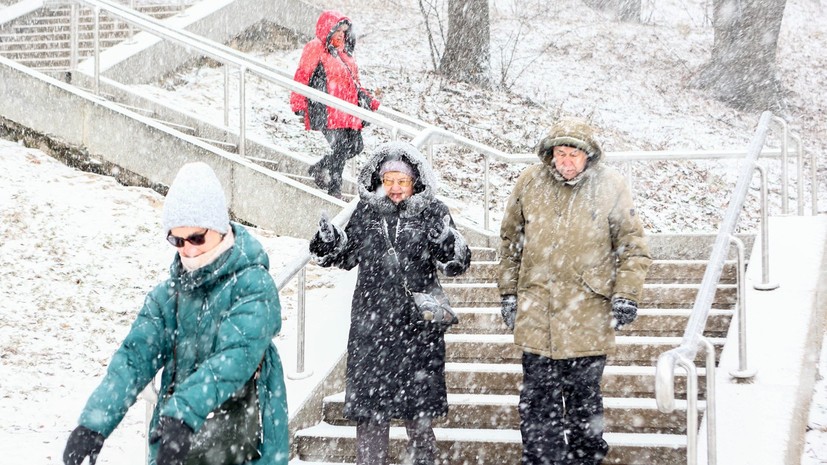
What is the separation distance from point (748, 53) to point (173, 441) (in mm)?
15379

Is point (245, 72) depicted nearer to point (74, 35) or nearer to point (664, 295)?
point (74, 35)

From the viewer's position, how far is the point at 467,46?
1497cm

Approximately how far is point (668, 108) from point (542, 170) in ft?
40.5

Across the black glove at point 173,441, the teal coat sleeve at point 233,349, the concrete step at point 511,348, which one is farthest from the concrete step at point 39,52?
the black glove at point 173,441

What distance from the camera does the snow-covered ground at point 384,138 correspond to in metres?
5.77

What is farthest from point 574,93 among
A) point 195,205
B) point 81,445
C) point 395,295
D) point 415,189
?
point 81,445

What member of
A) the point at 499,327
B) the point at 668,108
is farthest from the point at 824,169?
the point at 499,327

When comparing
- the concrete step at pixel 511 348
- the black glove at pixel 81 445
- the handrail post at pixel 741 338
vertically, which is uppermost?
the black glove at pixel 81 445

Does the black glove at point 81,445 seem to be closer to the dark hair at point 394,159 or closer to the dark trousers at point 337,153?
the dark hair at point 394,159

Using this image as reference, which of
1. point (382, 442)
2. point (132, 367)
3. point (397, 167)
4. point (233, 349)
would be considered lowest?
point (382, 442)

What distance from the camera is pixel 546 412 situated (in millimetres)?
4113

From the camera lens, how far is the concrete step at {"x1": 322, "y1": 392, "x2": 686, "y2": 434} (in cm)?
474

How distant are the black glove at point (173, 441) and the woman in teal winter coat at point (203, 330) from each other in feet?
0.21

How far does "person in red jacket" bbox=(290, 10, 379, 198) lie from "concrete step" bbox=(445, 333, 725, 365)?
2.72 metres
